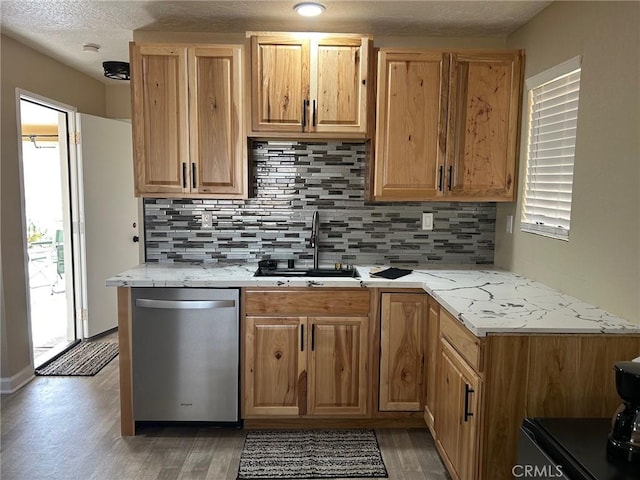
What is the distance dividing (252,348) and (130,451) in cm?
84

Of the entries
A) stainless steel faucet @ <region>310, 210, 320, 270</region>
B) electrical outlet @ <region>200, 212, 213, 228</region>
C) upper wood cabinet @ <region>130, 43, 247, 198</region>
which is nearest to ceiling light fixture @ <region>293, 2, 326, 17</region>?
upper wood cabinet @ <region>130, 43, 247, 198</region>

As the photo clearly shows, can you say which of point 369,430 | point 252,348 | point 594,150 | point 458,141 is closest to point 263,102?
point 458,141

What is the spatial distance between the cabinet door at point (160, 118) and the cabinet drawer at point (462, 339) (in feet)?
5.51

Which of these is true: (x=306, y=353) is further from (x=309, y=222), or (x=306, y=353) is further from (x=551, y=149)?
(x=551, y=149)

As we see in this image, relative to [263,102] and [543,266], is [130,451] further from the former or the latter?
[543,266]

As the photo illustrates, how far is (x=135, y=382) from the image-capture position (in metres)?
2.75

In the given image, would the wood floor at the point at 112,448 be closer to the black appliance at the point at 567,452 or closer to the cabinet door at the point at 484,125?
the black appliance at the point at 567,452

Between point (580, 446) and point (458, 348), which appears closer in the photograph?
point (580, 446)

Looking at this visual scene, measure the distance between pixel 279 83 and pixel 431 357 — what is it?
5.82ft

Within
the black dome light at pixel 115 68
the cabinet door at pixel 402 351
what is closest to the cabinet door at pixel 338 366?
the cabinet door at pixel 402 351

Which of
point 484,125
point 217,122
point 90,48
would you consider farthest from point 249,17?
point 484,125

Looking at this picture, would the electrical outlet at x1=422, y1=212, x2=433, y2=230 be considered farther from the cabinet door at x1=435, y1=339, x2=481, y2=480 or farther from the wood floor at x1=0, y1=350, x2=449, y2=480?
the wood floor at x1=0, y1=350, x2=449, y2=480

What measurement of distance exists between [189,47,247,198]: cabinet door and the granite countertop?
54cm

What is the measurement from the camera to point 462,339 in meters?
2.09
